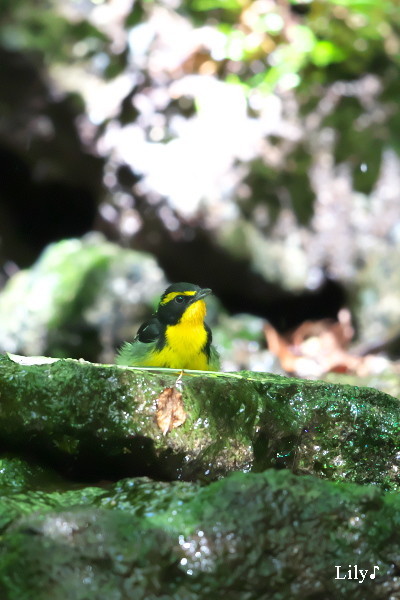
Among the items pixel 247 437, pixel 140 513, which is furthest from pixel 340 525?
pixel 247 437

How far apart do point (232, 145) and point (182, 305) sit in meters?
4.60

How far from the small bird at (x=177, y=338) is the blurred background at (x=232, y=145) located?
3.62 meters

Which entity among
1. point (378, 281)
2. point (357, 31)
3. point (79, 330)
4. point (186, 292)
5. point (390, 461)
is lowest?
point (390, 461)

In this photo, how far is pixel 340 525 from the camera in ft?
7.01

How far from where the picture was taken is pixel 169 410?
9.10ft

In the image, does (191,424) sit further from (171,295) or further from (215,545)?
(171,295)

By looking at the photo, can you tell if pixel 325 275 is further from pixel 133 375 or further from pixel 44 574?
pixel 44 574

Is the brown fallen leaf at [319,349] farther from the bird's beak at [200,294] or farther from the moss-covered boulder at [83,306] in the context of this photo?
the bird's beak at [200,294]

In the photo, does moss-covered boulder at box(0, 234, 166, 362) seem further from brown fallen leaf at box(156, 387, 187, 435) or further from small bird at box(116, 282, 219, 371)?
brown fallen leaf at box(156, 387, 187, 435)

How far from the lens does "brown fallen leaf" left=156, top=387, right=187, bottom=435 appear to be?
2.75 m

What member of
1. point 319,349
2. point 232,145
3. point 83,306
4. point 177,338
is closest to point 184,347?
point 177,338

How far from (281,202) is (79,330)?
319 cm

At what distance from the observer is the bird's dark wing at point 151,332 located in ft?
15.0

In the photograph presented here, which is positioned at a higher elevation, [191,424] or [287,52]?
[287,52]
